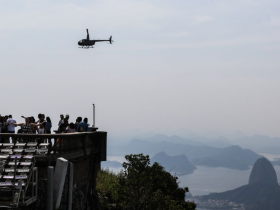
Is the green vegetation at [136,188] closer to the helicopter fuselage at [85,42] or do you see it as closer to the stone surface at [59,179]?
the stone surface at [59,179]

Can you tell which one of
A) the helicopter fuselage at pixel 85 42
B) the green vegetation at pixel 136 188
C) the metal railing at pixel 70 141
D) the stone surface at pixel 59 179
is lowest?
the green vegetation at pixel 136 188

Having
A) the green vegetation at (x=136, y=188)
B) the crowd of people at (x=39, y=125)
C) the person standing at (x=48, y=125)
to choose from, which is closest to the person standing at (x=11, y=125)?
the crowd of people at (x=39, y=125)

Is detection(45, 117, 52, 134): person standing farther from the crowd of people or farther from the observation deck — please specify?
the observation deck

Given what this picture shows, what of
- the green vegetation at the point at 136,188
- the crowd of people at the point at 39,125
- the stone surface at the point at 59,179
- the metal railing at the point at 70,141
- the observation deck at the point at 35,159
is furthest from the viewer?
the green vegetation at the point at 136,188

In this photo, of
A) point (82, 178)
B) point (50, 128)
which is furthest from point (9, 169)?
point (82, 178)

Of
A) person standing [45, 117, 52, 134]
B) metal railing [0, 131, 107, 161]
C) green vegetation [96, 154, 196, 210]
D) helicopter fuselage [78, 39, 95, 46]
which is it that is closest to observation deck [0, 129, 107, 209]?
metal railing [0, 131, 107, 161]

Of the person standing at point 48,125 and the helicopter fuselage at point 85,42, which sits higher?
the helicopter fuselage at point 85,42

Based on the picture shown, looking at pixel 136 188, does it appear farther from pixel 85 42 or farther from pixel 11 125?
pixel 85 42
